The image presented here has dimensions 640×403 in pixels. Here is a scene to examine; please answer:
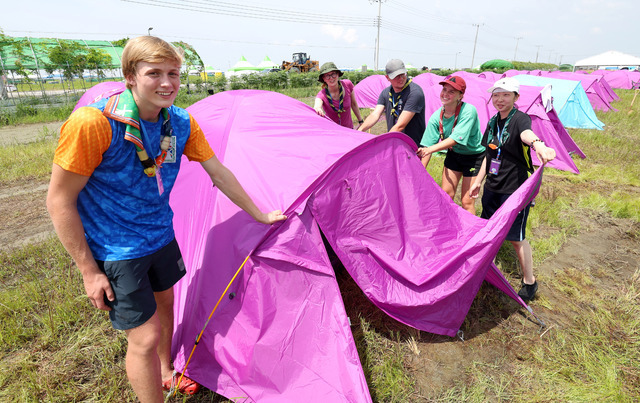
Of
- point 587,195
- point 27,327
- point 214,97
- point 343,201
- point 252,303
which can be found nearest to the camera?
point 252,303

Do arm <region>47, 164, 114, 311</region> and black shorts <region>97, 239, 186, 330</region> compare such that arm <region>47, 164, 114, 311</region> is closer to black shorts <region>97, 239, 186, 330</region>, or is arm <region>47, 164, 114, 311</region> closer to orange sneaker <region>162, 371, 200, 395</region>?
black shorts <region>97, 239, 186, 330</region>

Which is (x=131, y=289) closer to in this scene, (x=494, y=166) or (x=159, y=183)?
(x=159, y=183)

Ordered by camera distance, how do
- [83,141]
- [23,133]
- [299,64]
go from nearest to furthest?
[83,141] < [23,133] < [299,64]

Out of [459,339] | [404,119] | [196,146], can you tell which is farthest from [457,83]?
[196,146]

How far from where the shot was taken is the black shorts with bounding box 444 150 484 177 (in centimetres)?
358

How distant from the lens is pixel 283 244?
2.08 metres

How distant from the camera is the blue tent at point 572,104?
9.66 metres

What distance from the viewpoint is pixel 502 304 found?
2945 mm

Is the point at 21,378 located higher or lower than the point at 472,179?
lower

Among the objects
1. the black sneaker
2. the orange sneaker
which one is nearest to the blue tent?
the black sneaker

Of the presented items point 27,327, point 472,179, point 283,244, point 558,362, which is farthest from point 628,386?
point 27,327

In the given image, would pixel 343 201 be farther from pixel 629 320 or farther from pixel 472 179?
pixel 629 320

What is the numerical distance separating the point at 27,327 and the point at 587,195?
7.26 metres

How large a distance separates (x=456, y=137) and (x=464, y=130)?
11 centimetres
